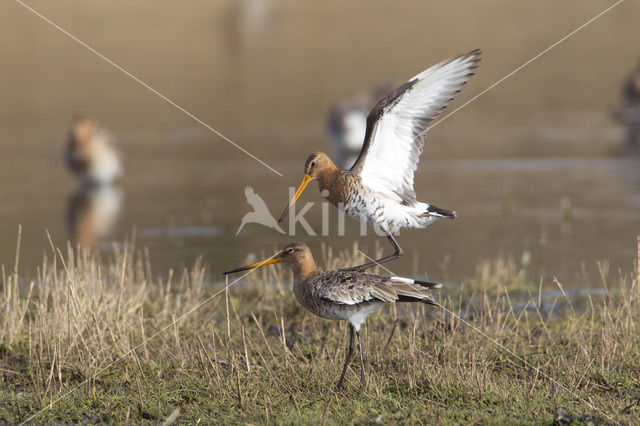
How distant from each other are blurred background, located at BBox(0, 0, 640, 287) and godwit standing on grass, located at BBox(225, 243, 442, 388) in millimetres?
3076

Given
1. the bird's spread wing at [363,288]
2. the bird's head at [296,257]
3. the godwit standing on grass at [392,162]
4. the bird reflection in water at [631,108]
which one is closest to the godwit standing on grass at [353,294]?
the bird's spread wing at [363,288]

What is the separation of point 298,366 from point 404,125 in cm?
189

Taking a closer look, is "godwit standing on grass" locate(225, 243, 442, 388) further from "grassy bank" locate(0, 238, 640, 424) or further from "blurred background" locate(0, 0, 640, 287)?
"blurred background" locate(0, 0, 640, 287)

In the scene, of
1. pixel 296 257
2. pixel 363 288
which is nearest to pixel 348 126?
pixel 296 257

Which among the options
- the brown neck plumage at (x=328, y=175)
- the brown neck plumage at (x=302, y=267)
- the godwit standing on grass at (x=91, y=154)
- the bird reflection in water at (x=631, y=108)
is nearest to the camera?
the brown neck plumage at (x=302, y=267)

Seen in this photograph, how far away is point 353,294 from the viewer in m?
6.02

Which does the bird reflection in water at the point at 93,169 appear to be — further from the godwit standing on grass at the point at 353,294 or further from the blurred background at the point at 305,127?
the godwit standing on grass at the point at 353,294

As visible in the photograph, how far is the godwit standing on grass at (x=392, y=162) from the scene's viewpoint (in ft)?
22.7

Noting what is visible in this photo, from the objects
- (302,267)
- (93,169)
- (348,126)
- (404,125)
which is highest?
(348,126)

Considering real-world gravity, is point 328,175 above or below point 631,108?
below

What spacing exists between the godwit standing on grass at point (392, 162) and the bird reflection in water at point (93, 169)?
7062 millimetres

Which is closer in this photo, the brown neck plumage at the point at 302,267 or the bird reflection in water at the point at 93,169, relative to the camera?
the brown neck plumage at the point at 302,267

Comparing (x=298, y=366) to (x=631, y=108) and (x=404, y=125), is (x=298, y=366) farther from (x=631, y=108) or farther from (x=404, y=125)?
(x=631, y=108)

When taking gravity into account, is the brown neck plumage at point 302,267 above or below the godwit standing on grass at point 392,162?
below
